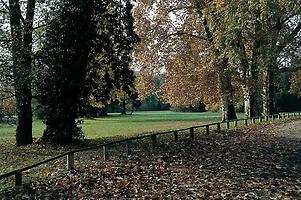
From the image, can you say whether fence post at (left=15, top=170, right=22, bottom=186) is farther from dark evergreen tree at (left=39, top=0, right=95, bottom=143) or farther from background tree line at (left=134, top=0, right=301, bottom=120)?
background tree line at (left=134, top=0, right=301, bottom=120)

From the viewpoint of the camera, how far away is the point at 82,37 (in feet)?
75.7

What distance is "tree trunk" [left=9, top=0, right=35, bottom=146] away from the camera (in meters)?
18.0

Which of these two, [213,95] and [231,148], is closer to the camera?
[231,148]

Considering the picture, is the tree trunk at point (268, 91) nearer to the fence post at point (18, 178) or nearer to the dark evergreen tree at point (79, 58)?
the dark evergreen tree at point (79, 58)

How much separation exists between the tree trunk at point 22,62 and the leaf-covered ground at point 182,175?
3972mm

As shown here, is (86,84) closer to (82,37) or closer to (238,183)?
(82,37)

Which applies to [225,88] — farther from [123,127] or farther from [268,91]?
[123,127]

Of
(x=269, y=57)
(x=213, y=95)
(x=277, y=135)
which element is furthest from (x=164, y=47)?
(x=277, y=135)

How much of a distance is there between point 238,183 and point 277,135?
14.8m

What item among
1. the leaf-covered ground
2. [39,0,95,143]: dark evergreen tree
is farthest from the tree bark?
the leaf-covered ground

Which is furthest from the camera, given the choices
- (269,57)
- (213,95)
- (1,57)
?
(213,95)

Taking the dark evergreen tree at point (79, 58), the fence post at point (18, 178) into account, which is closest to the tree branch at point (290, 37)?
the dark evergreen tree at point (79, 58)

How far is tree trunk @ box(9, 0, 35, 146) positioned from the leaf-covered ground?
13.0 ft

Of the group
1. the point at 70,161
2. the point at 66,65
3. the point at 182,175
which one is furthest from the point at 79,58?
the point at 182,175
